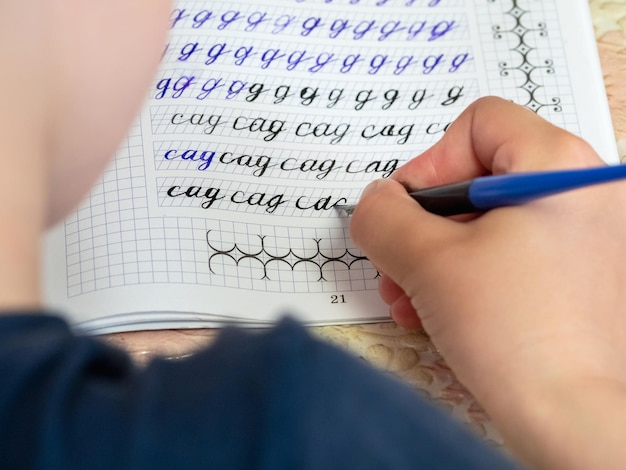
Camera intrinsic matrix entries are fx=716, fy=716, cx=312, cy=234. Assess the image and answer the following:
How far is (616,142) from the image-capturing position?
0.52 m

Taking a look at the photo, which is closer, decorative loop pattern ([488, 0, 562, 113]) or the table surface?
the table surface

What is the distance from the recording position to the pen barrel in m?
0.39

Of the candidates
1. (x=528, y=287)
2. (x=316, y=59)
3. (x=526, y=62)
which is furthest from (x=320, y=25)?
(x=528, y=287)

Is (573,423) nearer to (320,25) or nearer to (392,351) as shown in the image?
(392,351)

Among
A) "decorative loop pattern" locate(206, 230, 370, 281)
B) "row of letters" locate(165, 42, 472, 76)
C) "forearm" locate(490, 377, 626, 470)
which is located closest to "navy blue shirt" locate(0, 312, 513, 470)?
"forearm" locate(490, 377, 626, 470)

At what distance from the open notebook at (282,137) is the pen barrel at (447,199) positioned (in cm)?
8

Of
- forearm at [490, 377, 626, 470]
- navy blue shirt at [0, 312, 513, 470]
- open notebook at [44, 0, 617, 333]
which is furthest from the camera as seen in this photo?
open notebook at [44, 0, 617, 333]

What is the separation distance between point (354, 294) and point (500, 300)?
0.13 metres

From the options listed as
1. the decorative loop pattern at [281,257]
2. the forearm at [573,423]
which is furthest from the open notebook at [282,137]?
the forearm at [573,423]

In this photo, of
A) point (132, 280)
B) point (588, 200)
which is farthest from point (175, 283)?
point (588, 200)

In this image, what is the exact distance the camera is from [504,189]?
370 mm

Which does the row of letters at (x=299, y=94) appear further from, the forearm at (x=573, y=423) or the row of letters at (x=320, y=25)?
the forearm at (x=573, y=423)

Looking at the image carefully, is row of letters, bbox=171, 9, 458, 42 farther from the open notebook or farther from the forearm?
the forearm

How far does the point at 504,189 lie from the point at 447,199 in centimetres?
4
